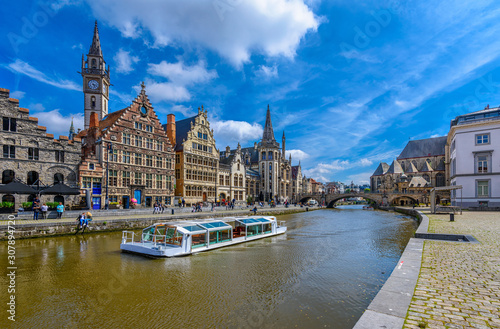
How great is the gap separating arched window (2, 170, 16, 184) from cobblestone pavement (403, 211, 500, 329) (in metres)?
37.3

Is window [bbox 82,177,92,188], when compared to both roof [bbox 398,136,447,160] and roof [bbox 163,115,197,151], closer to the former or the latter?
roof [bbox 163,115,197,151]

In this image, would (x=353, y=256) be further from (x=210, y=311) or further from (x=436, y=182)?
(x=436, y=182)

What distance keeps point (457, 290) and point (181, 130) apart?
161 ft

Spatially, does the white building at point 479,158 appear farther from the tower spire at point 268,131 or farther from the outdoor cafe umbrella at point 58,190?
the tower spire at point 268,131

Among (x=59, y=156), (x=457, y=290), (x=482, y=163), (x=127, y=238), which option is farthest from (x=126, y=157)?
(x=482, y=163)

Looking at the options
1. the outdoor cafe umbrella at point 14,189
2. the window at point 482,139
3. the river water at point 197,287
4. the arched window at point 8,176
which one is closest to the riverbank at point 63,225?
the river water at point 197,287

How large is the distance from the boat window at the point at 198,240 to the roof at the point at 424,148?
326 feet

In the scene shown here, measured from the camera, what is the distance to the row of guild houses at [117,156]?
29.9m

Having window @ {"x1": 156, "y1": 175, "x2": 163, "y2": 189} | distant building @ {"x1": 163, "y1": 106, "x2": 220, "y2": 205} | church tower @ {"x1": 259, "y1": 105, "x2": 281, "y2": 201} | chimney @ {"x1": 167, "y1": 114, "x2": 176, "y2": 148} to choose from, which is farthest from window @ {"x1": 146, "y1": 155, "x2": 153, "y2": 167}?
church tower @ {"x1": 259, "y1": 105, "x2": 281, "y2": 201}

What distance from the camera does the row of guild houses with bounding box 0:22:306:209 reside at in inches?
1179

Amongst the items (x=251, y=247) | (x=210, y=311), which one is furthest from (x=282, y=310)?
(x=251, y=247)

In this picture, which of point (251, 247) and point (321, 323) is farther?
point (251, 247)

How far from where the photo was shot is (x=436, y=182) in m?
89.8

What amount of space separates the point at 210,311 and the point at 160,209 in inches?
1025
